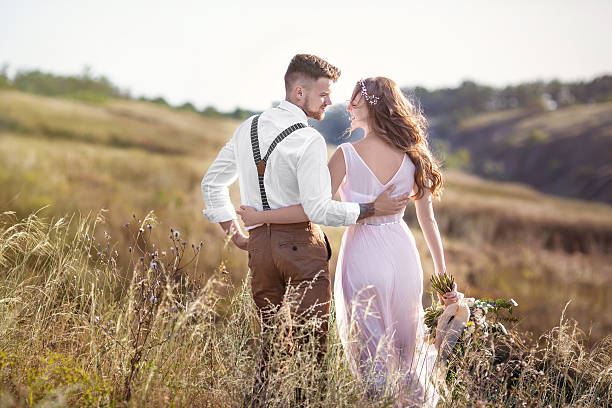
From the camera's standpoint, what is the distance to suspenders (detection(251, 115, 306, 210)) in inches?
130

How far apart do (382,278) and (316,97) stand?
1.33 meters

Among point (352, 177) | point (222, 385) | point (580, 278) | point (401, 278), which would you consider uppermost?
point (352, 177)

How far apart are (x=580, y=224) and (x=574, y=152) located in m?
34.5

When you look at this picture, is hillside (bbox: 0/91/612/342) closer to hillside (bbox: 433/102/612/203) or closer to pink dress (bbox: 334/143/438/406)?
pink dress (bbox: 334/143/438/406)

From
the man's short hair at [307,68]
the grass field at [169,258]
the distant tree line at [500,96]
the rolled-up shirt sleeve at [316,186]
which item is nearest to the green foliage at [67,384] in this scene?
the grass field at [169,258]

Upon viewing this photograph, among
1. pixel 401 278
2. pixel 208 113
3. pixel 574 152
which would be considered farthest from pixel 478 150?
pixel 401 278

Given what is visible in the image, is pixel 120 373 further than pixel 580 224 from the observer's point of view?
No

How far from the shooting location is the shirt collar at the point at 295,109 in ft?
11.1

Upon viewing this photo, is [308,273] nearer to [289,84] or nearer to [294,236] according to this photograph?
[294,236]

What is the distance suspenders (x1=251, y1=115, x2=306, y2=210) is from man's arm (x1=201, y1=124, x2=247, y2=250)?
0.53 m

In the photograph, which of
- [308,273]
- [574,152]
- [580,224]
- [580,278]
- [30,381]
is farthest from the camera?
[574,152]

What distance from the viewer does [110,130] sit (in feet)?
112

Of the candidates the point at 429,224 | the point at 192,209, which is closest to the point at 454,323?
the point at 429,224

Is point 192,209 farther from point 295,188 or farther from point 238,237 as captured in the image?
point 295,188
